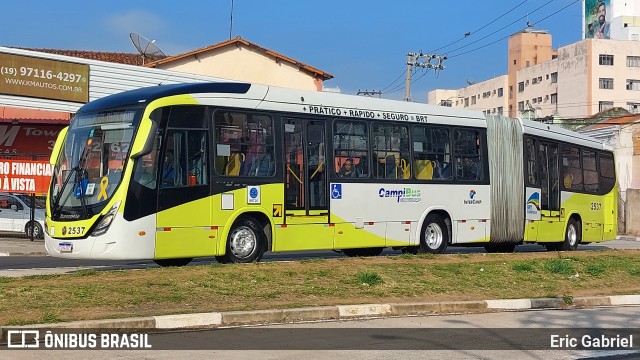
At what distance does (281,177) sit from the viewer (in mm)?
16469

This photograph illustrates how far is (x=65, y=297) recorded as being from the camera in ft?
36.8

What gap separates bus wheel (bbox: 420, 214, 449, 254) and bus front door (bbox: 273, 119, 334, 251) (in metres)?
3.15

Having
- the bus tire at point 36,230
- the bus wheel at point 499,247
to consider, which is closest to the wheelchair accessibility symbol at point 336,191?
the bus wheel at point 499,247

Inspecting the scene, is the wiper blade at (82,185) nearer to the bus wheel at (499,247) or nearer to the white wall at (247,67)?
the bus wheel at (499,247)

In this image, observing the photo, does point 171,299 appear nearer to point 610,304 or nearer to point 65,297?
point 65,297

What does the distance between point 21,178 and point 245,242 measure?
1342 cm

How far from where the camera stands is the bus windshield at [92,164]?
14438mm

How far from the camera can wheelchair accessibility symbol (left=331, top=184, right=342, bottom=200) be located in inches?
687

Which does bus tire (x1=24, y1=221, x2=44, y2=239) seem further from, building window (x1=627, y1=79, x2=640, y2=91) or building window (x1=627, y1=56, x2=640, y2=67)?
building window (x1=627, y1=79, x2=640, y2=91)

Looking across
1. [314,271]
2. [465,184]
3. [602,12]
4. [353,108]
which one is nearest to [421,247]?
[465,184]

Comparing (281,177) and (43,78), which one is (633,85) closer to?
(43,78)

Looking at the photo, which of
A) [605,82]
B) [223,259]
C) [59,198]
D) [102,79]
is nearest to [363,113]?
[223,259]

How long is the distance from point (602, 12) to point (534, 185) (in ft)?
333

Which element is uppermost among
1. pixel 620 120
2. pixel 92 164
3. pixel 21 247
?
pixel 620 120
